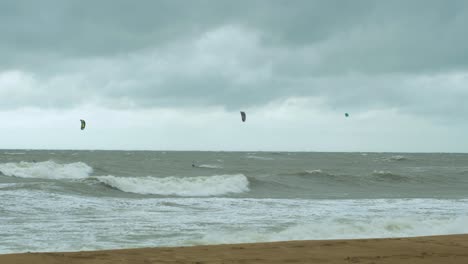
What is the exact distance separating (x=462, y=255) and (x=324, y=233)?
3.38 metres

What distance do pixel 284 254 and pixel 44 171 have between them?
28.8 metres

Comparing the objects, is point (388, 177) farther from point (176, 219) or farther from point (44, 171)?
point (176, 219)

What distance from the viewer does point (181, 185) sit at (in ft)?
84.0

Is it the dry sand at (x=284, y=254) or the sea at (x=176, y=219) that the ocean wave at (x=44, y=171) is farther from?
the dry sand at (x=284, y=254)

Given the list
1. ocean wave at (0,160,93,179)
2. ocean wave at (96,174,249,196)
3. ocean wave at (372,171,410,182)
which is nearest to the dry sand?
ocean wave at (96,174,249,196)

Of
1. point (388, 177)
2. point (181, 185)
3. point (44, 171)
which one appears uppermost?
point (44, 171)

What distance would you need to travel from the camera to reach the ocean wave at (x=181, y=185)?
916 inches

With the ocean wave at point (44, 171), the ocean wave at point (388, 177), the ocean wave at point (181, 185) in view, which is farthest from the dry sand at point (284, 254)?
the ocean wave at point (44, 171)

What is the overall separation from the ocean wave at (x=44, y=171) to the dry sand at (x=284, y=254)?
25936 mm

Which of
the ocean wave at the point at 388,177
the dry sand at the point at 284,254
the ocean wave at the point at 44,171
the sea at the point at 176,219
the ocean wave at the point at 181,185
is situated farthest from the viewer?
the ocean wave at the point at 388,177

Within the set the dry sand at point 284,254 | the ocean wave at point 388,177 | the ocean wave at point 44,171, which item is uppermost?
the ocean wave at point 44,171

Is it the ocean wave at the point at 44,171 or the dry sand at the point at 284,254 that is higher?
the ocean wave at the point at 44,171

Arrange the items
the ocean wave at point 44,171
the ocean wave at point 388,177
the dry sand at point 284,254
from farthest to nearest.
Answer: the ocean wave at point 388,177 < the ocean wave at point 44,171 < the dry sand at point 284,254

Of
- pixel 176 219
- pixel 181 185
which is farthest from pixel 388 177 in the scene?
pixel 176 219
